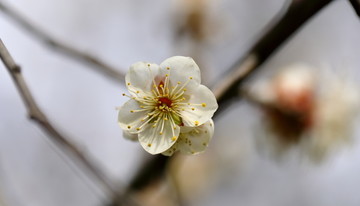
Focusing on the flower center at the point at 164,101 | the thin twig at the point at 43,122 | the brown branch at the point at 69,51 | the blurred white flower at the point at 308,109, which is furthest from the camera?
the blurred white flower at the point at 308,109

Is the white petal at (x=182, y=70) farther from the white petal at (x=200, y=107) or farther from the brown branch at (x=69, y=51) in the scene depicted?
the brown branch at (x=69, y=51)

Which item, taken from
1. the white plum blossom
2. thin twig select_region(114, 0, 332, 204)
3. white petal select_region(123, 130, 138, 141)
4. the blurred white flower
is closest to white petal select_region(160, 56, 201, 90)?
the white plum blossom

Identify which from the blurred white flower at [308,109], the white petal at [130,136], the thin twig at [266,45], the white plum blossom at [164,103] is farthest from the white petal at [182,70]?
the blurred white flower at [308,109]

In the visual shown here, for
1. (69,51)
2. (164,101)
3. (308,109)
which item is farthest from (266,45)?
(308,109)

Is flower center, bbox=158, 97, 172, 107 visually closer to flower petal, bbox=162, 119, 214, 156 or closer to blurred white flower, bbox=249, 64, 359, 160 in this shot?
flower petal, bbox=162, 119, 214, 156

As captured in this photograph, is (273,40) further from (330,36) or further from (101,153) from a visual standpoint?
(330,36)

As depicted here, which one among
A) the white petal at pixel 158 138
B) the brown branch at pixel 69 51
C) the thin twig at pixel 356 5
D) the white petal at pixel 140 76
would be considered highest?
the brown branch at pixel 69 51

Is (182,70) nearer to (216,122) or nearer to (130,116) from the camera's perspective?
(130,116)

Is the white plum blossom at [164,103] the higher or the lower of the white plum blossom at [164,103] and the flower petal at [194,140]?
the higher
